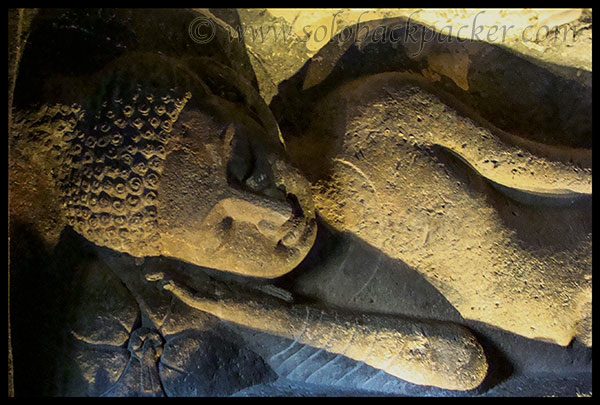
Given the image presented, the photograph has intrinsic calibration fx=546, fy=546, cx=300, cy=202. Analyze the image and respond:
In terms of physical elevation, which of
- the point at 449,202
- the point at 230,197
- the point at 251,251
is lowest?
the point at 251,251

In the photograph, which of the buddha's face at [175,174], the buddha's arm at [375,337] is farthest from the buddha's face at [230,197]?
the buddha's arm at [375,337]

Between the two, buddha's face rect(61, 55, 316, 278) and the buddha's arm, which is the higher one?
buddha's face rect(61, 55, 316, 278)

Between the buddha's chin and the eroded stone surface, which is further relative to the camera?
the eroded stone surface

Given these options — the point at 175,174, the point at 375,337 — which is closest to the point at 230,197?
the point at 175,174

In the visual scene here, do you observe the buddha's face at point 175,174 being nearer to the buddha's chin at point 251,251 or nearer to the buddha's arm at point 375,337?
the buddha's chin at point 251,251

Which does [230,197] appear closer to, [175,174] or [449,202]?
[175,174]

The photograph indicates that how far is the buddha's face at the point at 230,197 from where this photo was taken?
154 cm

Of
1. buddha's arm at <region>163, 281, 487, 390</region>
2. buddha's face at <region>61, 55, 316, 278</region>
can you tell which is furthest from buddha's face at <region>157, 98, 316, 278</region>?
buddha's arm at <region>163, 281, 487, 390</region>

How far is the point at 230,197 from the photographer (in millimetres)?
1532

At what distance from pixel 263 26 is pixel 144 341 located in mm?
1116

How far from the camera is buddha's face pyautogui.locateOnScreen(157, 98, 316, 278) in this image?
1539 mm

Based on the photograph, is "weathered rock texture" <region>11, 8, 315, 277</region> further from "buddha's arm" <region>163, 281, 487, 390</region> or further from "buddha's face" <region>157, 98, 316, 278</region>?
"buddha's arm" <region>163, 281, 487, 390</region>

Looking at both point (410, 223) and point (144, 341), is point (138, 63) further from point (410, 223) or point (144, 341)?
point (410, 223)

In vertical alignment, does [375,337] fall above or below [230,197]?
below
